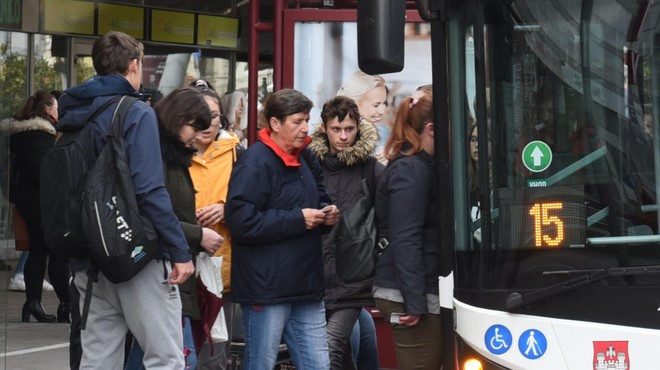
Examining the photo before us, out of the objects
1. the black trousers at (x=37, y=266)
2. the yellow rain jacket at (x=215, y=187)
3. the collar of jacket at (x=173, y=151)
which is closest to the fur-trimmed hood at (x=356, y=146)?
the yellow rain jacket at (x=215, y=187)

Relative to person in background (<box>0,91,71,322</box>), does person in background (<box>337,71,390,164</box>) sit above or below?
above

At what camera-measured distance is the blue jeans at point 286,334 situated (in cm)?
562

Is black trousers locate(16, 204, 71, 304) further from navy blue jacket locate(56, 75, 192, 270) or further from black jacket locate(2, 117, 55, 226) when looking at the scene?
navy blue jacket locate(56, 75, 192, 270)

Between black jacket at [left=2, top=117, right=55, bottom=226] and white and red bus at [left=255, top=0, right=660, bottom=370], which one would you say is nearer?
white and red bus at [left=255, top=0, right=660, bottom=370]

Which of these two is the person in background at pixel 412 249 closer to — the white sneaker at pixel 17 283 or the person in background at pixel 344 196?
the person in background at pixel 344 196

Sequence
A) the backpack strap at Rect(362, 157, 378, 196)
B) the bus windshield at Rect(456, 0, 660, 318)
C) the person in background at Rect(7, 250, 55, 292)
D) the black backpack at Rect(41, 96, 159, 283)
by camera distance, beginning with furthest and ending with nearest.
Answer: the person in background at Rect(7, 250, 55, 292) → the backpack strap at Rect(362, 157, 378, 196) → the black backpack at Rect(41, 96, 159, 283) → the bus windshield at Rect(456, 0, 660, 318)

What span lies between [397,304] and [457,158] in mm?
1156

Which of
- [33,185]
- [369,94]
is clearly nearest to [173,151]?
[369,94]

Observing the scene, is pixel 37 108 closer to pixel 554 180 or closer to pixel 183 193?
pixel 183 193

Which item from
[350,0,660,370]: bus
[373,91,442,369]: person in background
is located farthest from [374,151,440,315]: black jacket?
[350,0,660,370]: bus

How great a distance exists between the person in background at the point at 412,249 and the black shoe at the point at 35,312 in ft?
16.7

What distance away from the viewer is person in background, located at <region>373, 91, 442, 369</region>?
17.9 feet

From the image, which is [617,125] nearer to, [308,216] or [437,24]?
[437,24]

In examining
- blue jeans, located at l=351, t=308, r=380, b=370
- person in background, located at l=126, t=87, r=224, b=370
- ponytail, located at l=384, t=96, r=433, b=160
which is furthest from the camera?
blue jeans, located at l=351, t=308, r=380, b=370
